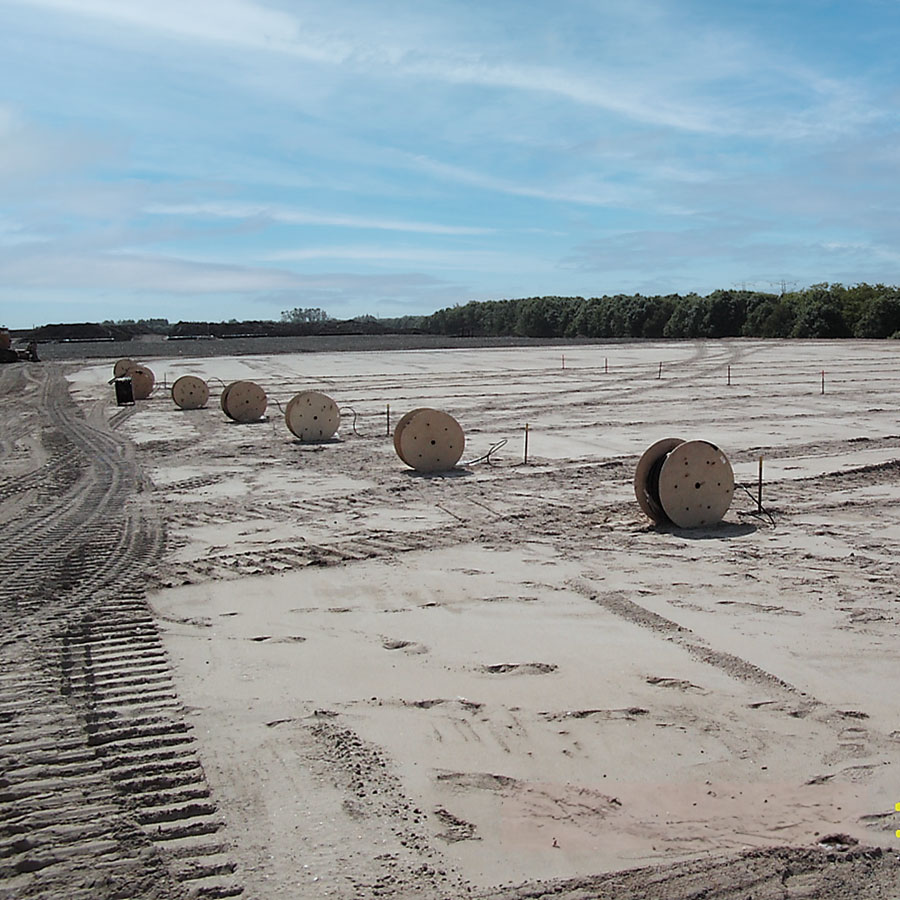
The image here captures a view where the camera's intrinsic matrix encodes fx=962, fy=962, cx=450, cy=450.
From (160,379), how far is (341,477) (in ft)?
107

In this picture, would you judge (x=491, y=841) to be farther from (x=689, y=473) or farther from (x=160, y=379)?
(x=160, y=379)

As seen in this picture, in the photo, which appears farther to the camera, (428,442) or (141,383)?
(141,383)

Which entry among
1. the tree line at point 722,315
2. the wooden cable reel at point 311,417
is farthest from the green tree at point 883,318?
the wooden cable reel at point 311,417

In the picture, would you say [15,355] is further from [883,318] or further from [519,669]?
[883,318]

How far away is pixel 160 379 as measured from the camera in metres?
45.9

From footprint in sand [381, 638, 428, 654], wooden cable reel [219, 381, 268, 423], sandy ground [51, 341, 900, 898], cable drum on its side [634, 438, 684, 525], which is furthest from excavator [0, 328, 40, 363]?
footprint in sand [381, 638, 428, 654]

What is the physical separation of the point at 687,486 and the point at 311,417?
1067cm

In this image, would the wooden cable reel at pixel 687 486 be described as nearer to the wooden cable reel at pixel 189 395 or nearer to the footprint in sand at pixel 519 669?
the footprint in sand at pixel 519 669

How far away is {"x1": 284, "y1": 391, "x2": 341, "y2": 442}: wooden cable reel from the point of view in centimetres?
2028

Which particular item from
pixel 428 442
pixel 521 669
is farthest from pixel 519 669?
pixel 428 442

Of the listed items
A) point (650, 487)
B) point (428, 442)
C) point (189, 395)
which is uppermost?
point (189, 395)

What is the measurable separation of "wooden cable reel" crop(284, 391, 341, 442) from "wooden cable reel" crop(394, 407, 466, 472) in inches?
178

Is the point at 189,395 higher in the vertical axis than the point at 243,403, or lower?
higher

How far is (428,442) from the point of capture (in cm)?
1606
